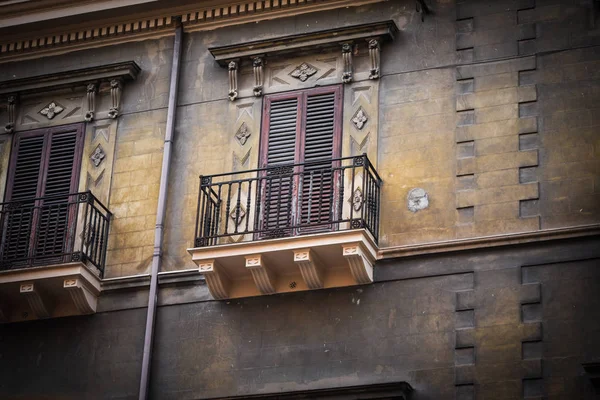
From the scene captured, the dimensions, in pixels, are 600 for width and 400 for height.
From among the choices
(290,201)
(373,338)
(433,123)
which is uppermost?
(433,123)

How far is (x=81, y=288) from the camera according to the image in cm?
2105

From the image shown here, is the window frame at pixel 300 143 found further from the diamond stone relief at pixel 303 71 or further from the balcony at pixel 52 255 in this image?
the balcony at pixel 52 255

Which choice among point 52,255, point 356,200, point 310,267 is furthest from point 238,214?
point 52,255

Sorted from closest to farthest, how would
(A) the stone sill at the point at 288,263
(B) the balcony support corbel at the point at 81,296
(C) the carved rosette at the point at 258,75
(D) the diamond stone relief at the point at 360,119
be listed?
(A) the stone sill at the point at 288,263 → (B) the balcony support corbel at the point at 81,296 → (D) the diamond stone relief at the point at 360,119 → (C) the carved rosette at the point at 258,75

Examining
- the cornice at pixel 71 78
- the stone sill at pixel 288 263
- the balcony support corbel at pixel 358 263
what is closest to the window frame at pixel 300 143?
the stone sill at pixel 288 263

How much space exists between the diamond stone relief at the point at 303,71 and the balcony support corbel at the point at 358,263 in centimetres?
336

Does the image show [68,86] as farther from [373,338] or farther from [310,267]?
[373,338]

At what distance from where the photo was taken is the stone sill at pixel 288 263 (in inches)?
776

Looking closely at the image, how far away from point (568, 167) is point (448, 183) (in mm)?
1683

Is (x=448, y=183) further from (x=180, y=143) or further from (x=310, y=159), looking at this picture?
(x=180, y=143)

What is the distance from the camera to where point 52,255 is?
830 inches

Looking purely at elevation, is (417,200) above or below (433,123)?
below

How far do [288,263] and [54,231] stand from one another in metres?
3.87

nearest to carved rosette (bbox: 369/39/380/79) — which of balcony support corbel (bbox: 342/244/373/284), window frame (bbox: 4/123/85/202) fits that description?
balcony support corbel (bbox: 342/244/373/284)
